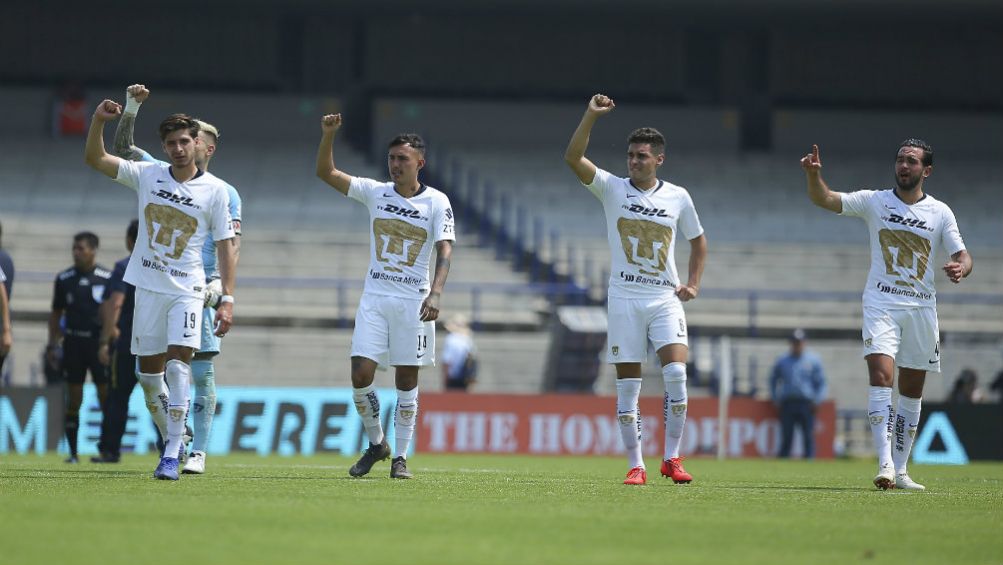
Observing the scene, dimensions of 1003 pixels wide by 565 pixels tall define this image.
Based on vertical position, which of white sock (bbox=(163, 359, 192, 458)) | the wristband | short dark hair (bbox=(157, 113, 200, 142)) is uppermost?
the wristband

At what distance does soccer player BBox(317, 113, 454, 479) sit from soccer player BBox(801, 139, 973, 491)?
2830mm

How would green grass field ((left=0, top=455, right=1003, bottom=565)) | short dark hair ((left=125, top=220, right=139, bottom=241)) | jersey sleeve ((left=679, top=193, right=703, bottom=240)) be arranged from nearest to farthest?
green grass field ((left=0, top=455, right=1003, bottom=565))
jersey sleeve ((left=679, top=193, right=703, bottom=240))
short dark hair ((left=125, top=220, right=139, bottom=241))

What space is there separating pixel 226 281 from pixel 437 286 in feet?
4.97

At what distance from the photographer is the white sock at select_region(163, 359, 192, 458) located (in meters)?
10.8

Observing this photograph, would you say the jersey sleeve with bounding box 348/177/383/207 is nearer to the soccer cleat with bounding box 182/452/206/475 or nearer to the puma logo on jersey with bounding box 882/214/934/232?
the soccer cleat with bounding box 182/452/206/475

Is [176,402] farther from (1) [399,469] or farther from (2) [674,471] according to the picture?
(2) [674,471]

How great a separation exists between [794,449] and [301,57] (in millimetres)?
19075

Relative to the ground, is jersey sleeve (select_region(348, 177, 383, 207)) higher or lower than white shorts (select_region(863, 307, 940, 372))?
higher

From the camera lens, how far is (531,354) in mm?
26609

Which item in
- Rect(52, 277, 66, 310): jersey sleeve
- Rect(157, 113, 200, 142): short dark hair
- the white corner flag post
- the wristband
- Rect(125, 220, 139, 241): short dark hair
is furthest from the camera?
the white corner flag post

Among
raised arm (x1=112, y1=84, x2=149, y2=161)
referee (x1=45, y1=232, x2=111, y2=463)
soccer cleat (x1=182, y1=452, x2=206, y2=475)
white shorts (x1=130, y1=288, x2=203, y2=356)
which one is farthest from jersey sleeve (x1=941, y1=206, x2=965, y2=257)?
referee (x1=45, y1=232, x2=111, y2=463)

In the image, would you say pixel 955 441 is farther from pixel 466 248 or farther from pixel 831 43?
pixel 831 43

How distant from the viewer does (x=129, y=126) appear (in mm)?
11633

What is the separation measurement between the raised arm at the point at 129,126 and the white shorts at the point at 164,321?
1.32 metres
